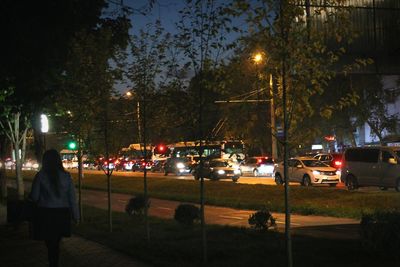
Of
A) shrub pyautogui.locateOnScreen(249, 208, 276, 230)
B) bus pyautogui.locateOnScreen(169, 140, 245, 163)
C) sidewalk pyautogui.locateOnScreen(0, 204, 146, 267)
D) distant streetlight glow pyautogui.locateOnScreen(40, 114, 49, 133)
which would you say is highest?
distant streetlight glow pyautogui.locateOnScreen(40, 114, 49, 133)

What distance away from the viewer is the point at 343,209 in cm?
2114

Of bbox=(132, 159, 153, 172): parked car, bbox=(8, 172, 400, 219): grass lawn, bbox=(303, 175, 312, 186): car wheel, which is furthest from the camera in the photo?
bbox=(303, 175, 312, 186): car wheel

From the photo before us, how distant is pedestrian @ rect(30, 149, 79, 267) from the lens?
28.9ft

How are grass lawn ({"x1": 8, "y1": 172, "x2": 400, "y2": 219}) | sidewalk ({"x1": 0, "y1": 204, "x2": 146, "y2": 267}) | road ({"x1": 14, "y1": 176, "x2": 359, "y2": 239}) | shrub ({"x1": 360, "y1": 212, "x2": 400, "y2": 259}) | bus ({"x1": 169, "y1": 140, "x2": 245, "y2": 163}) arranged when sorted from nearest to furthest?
1. shrub ({"x1": 360, "y1": 212, "x2": 400, "y2": 259})
2. sidewalk ({"x1": 0, "y1": 204, "x2": 146, "y2": 267})
3. bus ({"x1": 169, "y1": 140, "x2": 245, "y2": 163})
4. road ({"x1": 14, "y1": 176, "x2": 359, "y2": 239})
5. grass lawn ({"x1": 8, "y1": 172, "x2": 400, "y2": 219})

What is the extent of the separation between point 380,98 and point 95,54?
51464mm

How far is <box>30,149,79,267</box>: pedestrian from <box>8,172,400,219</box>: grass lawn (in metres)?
10.6

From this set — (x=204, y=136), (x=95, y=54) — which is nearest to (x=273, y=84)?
(x=204, y=136)

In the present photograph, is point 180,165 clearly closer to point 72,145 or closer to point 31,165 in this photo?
point 72,145

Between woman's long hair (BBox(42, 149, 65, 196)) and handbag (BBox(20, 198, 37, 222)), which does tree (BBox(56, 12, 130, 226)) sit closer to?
handbag (BBox(20, 198, 37, 222))

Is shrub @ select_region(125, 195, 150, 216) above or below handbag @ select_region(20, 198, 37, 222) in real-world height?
below

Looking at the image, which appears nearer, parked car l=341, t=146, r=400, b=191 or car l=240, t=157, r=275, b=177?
parked car l=341, t=146, r=400, b=191

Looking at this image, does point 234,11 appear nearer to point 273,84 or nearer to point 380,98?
point 273,84

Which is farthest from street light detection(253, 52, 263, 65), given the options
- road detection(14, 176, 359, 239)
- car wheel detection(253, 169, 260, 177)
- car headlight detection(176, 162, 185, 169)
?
car headlight detection(176, 162, 185, 169)

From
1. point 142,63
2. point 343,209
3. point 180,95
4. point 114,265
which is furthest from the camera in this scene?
point 343,209
